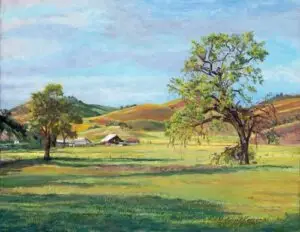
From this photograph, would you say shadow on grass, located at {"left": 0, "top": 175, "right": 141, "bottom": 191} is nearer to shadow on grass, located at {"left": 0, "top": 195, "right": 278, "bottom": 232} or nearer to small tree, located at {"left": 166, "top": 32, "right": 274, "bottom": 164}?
shadow on grass, located at {"left": 0, "top": 195, "right": 278, "bottom": 232}

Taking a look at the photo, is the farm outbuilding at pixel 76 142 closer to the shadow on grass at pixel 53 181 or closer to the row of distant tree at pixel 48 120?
the row of distant tree at pixel 48 120

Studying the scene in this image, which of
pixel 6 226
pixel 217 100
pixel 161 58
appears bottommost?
pixel 6 226

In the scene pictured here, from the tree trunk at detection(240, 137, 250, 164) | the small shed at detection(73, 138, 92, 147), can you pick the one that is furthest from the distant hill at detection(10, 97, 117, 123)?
the tree trunk at detection(240, 137, 250, 164)

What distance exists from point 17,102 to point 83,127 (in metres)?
0.72

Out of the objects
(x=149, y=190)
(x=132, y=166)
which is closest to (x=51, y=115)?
(x=132, y=166)

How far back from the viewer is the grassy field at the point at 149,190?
5.59 m

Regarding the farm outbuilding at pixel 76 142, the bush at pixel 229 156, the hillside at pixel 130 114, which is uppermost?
the hillside at pixel 130 114

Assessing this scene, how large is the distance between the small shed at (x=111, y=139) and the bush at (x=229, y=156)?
3.26ft

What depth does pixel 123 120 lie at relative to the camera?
643 cm

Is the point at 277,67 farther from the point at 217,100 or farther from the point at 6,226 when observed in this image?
the point at 6,226

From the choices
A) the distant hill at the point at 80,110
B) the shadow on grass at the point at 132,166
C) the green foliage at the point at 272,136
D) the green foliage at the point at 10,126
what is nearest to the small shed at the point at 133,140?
the shadow on grass at the point at 132,166

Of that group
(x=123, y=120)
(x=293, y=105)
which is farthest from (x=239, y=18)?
(x=123, y=120)

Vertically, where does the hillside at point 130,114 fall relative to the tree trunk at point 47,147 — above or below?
above

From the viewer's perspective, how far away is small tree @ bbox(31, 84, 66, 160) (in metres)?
6.33
